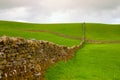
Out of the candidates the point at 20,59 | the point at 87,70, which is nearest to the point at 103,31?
the point at 87,70

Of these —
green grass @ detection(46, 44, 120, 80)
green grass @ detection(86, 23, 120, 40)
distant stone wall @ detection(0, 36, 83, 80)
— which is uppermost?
distant stone wall @ detection(0, 36, 83, 80)

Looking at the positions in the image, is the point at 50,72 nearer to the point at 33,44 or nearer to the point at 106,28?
the point at 33,44

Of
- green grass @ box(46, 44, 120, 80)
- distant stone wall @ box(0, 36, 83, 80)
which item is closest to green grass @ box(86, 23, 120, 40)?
green grass @ box(46, 44, 120, 80)

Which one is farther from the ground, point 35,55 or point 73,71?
point 35,55

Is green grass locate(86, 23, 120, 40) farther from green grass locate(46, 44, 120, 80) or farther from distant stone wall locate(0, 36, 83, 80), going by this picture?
distant stone wall locate(0, 36, 83, 80)

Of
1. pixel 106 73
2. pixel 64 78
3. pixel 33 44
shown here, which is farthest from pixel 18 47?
pixel 106 73

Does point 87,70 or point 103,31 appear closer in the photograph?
point 87,70

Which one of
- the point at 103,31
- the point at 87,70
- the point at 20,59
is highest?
the point at 20,59

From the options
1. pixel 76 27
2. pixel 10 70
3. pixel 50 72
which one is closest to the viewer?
pixel 10 70

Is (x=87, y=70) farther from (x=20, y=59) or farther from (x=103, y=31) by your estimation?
(x=103, y=31)

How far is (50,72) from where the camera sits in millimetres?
22891

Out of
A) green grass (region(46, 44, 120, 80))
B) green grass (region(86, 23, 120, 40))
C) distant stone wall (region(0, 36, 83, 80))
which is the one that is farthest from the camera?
green grass (region(86, 23, 120, 40))

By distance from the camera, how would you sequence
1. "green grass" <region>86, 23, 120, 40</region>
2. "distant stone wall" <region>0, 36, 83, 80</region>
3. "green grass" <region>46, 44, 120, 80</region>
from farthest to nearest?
"green grass" <region>86, 23, 120, 40</region> < "green grass" <region>46, 44, 120, 80</region> < "distant stone wall" <region>0, 36, 83, 80</region>

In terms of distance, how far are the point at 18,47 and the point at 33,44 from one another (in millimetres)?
2730
